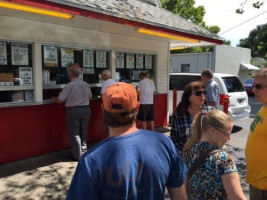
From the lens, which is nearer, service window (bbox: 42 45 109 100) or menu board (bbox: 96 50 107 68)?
service window (bbox: 42 45 109 100)

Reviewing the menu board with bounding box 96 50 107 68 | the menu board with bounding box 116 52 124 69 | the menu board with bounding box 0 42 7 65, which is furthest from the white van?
the menu board with bounding box 0 42 7 65

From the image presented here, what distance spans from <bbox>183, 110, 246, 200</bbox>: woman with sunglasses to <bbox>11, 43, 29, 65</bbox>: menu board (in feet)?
13.3

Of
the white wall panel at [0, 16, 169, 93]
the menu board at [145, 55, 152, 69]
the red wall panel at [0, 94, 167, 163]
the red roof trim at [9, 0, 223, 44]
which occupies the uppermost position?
the red roof trim at [9, 0, 223, 44]

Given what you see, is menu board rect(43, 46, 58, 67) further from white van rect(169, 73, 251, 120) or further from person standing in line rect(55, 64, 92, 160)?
white van rect(169, 73, 251, 120)

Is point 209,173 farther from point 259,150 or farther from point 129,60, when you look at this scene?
point 129,60

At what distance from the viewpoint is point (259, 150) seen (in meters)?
2.48

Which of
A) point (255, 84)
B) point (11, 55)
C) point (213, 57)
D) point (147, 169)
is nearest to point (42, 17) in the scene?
point (11, 55)

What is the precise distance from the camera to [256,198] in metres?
Answer: 2.50

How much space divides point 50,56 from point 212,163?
179 inches

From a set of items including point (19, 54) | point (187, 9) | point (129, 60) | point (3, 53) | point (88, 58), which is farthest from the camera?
point (187, 9)

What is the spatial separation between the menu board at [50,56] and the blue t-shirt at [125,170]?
A: 4.50 metres

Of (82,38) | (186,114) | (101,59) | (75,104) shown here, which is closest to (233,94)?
(101,59)

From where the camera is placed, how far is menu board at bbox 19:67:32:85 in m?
5.16

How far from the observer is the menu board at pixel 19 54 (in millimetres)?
5012
